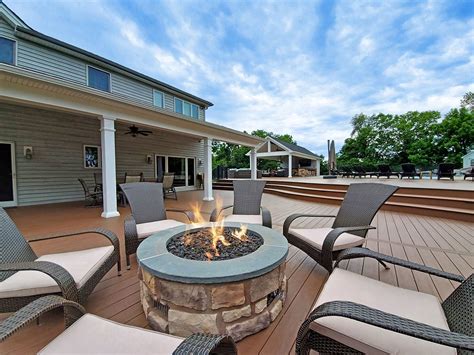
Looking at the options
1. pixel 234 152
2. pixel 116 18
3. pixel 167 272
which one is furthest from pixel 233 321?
pixel 234 152

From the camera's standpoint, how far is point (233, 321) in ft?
4.90

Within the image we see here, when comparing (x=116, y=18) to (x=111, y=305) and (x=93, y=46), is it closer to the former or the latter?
(x=93, y=46)

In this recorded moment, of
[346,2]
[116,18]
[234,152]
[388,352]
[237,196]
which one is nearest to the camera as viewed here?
[388,352]

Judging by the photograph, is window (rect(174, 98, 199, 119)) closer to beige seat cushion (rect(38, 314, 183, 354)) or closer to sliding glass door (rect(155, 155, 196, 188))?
sliding glass door (rect(155, 155, 196, 188))

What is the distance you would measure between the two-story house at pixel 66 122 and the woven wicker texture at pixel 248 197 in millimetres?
3395

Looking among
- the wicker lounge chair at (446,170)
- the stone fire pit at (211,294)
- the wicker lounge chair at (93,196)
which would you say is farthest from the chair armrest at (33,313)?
the wicker lounge chair at (446,170)

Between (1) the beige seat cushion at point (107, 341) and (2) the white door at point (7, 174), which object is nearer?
(1) the beige seat cushion at point (107, 341)

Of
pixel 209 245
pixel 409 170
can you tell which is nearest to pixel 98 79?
pixel 209 245

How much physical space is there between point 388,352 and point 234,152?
30.2m

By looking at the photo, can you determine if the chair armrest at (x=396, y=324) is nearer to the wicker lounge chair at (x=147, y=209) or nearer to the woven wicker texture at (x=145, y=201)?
the wicker lounge chair at (x=147, y=209)

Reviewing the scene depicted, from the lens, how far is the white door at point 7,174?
6.25 metres

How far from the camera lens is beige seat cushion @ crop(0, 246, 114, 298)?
146 cm

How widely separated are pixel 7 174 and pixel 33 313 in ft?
25.8

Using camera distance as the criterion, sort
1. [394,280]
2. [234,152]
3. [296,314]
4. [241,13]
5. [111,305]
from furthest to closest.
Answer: [234,152]
[241,13]
[394,280]
[111,305]
[296,314]
